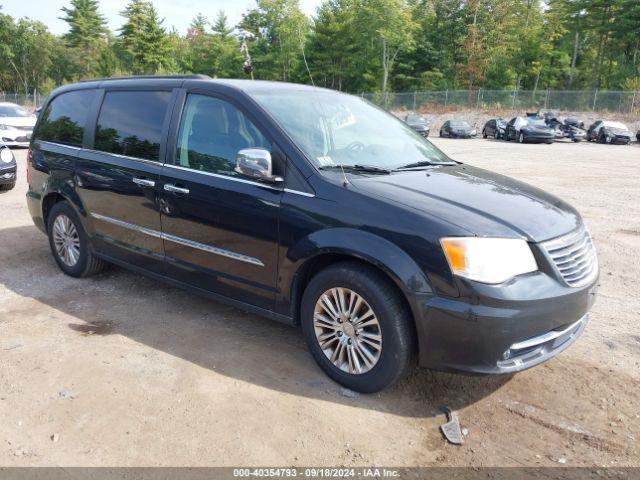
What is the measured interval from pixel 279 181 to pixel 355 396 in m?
1.44

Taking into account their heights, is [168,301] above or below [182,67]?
below

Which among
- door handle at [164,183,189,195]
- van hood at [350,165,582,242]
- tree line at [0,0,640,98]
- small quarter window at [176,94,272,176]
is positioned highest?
tree line at [0,0,640,98]

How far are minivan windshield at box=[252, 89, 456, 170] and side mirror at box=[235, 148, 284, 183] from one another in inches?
9.8

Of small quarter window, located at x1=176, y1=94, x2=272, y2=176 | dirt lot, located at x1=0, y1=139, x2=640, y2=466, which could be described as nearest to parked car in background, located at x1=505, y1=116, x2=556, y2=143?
dirt lot, located at x1=0, y1=139, x2=640, y2=466

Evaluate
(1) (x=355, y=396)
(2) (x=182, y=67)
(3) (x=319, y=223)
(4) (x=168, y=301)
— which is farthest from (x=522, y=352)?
(2) (x=182, y=67)

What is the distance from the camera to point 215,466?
8.99 feet

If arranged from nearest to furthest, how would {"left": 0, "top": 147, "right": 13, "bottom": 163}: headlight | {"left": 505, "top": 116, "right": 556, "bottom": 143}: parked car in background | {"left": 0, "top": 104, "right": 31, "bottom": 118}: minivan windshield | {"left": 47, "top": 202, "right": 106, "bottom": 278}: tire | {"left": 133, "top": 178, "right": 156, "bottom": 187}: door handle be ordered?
{"left": 133, "top": 178, "right": 156, "bottom": 187}: door handle, {"left": 47, "top": 202, "right": 106, "bottom": 278}: tire, {"left": 0, "top": 147, "right": 13, "bottom": 163}: headlight, {"left": 0, "top": 104, "right": 31, "bottom": 118}: minivan windshield, {"left": 505, "top": 116, "right": 556, "bottom": 143}: parked car in background

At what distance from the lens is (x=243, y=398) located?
3350 millimetres

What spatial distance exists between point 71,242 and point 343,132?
3.06 metres

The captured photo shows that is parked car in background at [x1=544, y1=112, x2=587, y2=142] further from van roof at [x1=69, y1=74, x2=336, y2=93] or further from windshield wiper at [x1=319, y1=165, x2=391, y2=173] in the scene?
windshield wiper at [x1=319, y1=165, x2=391, y2=173]

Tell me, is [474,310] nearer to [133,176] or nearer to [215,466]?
[215,466]

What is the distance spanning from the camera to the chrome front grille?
316cm

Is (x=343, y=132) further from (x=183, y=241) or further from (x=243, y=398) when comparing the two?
Result: (x=243, y=398)

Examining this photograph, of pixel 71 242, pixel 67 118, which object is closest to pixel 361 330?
pixel 71 242
